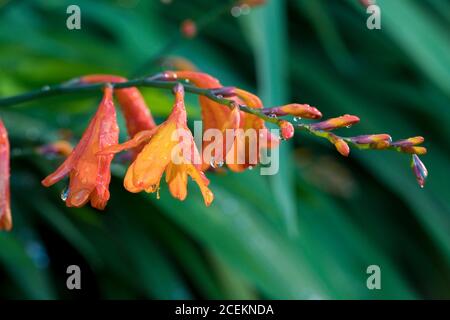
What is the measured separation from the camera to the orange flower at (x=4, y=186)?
0.66 meters

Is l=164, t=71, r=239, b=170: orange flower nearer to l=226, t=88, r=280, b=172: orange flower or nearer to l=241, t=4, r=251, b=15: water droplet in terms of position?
l=226, t=88, r=280, b=172: orange flower

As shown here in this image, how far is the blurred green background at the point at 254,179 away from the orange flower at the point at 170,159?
45 centimetres

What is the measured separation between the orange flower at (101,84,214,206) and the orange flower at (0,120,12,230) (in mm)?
121

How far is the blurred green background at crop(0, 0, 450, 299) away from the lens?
1.33 m

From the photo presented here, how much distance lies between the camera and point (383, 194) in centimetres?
188

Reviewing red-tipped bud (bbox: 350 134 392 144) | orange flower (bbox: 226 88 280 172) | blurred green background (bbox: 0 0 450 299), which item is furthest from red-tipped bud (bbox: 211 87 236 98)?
blurred green background (bbox: 0 0 450 299)

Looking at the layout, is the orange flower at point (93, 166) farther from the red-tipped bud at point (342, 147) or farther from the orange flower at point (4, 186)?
the red-tipped bud at point (342, 147)

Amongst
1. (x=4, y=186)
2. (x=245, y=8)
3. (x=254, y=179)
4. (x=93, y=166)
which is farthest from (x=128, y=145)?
(x=254, y=179)

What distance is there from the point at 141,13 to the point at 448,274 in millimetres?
944

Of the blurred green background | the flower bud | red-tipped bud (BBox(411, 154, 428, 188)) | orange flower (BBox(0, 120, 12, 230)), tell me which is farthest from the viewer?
the blurred green background

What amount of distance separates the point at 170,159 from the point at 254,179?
87cm

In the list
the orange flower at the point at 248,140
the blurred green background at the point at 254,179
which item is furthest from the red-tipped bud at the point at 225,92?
the blurred green background at the point at 254,179

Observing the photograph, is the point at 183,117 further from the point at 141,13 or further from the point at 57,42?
the point at 141,13

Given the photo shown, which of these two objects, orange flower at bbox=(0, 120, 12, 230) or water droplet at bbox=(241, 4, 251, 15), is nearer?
orange flower at bbox=(0, 120, 12, 230)
